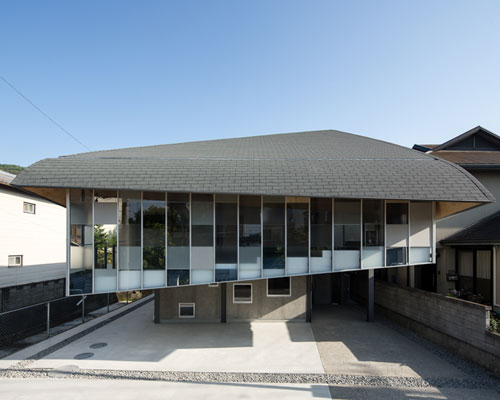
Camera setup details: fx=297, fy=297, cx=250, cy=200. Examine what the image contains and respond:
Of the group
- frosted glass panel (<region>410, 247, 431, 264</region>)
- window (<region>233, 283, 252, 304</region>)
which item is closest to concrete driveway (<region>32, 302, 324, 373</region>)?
window (<region>233, 283, 252, 304</region>)

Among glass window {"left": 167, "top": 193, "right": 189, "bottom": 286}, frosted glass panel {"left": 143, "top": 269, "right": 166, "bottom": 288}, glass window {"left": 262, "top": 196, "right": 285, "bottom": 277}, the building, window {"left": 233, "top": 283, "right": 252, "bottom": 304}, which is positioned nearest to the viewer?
the building

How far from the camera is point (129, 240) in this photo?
9594mm

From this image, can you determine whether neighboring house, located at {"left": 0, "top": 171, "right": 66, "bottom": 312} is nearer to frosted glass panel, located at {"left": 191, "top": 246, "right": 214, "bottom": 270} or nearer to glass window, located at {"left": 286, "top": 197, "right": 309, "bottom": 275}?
frosted glass panel, located at {"left": 191, "top": 246, "right": 214, "bottom": 270}

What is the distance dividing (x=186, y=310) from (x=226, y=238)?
4.98 meters

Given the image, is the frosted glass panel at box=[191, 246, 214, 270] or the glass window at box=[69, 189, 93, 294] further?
the frosted glass panel at box=[191, 246, 214, 270]

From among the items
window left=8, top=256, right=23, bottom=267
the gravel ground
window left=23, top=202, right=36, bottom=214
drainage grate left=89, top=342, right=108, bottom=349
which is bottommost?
drainage grate left=89, top=342, right=108, bottom=349

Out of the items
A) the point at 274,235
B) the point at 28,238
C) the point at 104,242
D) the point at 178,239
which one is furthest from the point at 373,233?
the point at 28,238

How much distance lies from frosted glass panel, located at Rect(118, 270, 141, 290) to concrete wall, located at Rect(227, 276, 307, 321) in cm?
440

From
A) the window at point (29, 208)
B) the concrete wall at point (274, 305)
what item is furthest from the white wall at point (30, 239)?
the concrete wall at point (274, 305)

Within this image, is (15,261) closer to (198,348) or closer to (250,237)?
(198,348)

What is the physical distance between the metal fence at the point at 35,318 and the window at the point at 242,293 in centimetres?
622

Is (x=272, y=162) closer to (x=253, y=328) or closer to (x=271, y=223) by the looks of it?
(x=271, y=223)

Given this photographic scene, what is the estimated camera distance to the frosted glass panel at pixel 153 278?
31.5 ft

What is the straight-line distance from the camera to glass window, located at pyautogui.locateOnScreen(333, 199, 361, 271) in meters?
10.2
